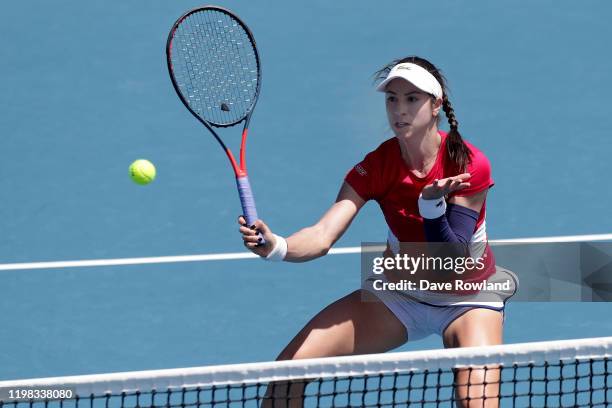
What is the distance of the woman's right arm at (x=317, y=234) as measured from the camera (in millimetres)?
5707

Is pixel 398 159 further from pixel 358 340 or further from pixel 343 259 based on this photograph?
pixel 343 259

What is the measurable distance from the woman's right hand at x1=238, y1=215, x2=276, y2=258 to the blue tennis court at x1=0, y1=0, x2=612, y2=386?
238 centimetres

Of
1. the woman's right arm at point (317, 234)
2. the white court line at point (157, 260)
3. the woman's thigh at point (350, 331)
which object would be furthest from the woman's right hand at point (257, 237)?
the white court line at point (157, 260)

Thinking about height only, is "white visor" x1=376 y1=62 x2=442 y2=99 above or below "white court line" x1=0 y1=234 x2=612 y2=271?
above

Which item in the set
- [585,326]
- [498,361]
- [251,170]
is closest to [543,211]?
[585,326]

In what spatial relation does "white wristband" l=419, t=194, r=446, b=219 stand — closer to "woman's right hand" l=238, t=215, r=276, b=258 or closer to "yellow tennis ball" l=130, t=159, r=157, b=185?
"woman's right hand" l=238, t=215, r=276, b=258

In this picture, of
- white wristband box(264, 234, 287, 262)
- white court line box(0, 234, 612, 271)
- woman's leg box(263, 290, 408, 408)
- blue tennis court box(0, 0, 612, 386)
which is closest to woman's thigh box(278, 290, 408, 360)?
woman's leg box(263, 290, 408, 408)

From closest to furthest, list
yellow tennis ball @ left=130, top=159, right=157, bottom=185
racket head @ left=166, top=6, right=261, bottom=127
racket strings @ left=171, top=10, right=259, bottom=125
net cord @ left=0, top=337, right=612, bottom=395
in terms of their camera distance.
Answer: net cord @ left=0, top=337, right=612, bottom=395, racket head @ left=166, top=6, right=261, bottom=127, racket strings @ left=171, top=10, right=259, bottom=125, yellow tennis ball @ left=130, top=159, right=157, bottom=185

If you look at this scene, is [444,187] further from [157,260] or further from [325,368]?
[157,260]

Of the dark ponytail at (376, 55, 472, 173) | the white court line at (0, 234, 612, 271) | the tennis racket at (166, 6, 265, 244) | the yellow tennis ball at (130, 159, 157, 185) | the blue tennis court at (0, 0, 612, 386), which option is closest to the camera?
the dark ponytail at (376, 55, 472, 173)

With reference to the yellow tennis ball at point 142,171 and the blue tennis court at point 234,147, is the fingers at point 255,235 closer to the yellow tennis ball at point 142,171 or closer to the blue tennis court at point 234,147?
the blue tennis court at point 234,147

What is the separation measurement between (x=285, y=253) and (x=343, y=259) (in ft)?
10.6

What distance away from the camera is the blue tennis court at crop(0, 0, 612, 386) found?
27.5ft

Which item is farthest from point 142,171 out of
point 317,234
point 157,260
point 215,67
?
point 317,234
